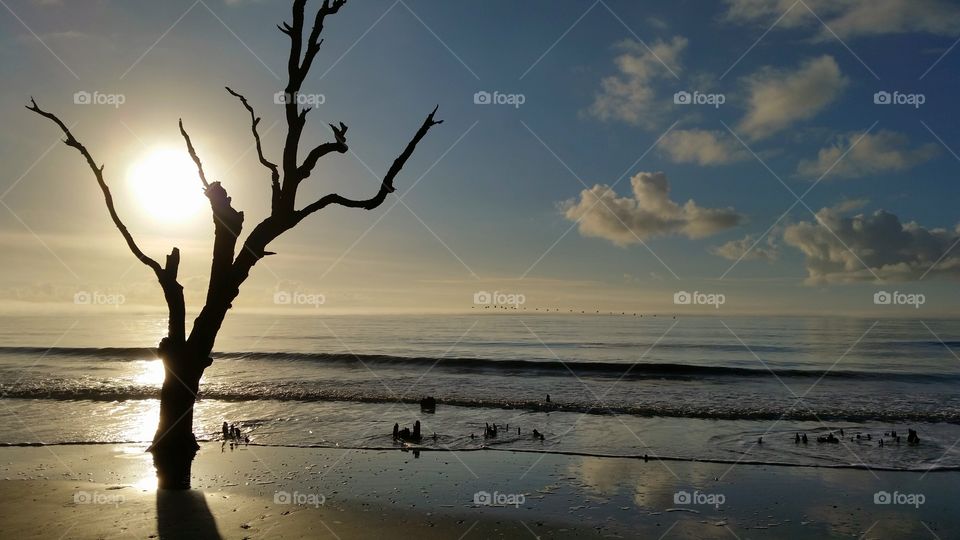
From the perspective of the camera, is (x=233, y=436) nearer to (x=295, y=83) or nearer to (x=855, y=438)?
(x=295, y=83)

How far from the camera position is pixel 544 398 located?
2377 cm

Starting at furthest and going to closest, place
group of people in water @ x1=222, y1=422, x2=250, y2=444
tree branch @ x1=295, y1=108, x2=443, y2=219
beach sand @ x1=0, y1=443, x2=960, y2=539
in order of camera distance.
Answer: group of people in water @ x1=222, y1=422, x2=250, y2=444, tree branch @ x1=295, y1=108, x2=443, y2=219, beach sand @ x1=0, y1=443, x2=960, y2=539

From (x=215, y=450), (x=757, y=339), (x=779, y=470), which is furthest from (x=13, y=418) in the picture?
(x=757, y=339)

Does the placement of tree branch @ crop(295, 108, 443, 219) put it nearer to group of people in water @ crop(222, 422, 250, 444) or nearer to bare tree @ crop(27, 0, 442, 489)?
bare tree @ crop(27, 0, 442, 489)

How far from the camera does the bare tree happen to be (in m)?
10.6

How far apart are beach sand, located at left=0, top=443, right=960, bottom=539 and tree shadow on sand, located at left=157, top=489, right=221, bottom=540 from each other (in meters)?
0.02

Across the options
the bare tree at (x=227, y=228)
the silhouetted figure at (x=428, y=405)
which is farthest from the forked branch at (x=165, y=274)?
the silhouetted figure at (x=428, y=405)

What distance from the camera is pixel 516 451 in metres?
13.4

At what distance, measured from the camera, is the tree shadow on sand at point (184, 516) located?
697 cm

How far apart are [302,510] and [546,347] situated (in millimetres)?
45773

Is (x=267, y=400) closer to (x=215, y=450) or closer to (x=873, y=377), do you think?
(x=215, y=450)

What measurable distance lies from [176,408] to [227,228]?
3.51 metres

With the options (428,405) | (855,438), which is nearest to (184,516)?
(428,405)

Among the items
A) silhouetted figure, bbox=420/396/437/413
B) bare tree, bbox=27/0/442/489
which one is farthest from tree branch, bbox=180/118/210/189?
silhouetted figure, bbox=420/396/437/413
